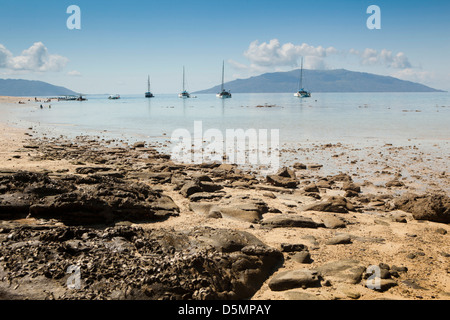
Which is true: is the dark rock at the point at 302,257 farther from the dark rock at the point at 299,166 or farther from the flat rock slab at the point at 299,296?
the dark rock at the point at 299,166

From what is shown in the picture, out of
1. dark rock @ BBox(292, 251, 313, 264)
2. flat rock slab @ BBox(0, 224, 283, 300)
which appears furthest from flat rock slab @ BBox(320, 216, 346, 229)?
flat rock slab @ BBox(0, 224, 283, 300)

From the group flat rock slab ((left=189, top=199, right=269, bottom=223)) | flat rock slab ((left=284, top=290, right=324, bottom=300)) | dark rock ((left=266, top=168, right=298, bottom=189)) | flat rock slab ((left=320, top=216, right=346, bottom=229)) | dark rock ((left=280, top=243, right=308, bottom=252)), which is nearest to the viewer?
flat rock slab ((left=284, top=290, right=324, bottom=300))

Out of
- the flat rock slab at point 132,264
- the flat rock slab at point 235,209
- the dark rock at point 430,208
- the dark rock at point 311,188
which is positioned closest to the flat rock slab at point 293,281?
the flat rock slab at point 132,264

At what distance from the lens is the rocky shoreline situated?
15.9 feet

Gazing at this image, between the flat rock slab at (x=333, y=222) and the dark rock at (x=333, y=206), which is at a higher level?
the dark rock at (x=333, y=206)

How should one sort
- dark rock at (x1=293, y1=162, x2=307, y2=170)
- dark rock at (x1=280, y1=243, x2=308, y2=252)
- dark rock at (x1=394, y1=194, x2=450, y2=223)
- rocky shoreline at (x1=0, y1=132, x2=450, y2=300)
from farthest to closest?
dark rock at (x1=293, y1=162, x2=307, y2=170)
dark rock at (x1=394, y1=194, x2=450, y2=223)
dark rock at (x1=280, y1=243, x2=308, y2=252)
rocky shoreline at (x1=0, y1=132, x2=450, y2=300)

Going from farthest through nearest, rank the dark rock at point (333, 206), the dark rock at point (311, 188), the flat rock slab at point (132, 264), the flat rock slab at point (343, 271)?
the dark rock at point (311, 188) → the dark rock at point (333, 206) → the flat rock slab at point (343, 271) → the flat rock slab at point (132, 264)

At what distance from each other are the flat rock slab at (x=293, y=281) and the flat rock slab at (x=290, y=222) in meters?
2.97

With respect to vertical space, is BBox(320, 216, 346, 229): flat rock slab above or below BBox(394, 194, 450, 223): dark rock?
below

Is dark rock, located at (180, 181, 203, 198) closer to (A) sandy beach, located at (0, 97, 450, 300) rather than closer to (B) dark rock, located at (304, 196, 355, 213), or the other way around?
(A) sandy beach, located at (0, 97, 450, 300)

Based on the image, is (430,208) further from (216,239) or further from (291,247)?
(216,239)

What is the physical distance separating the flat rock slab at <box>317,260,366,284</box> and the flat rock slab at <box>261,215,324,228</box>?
2.35 m

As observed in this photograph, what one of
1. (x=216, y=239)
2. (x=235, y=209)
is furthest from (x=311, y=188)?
(x=216, y=239)

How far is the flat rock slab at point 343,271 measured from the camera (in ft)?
19.8
